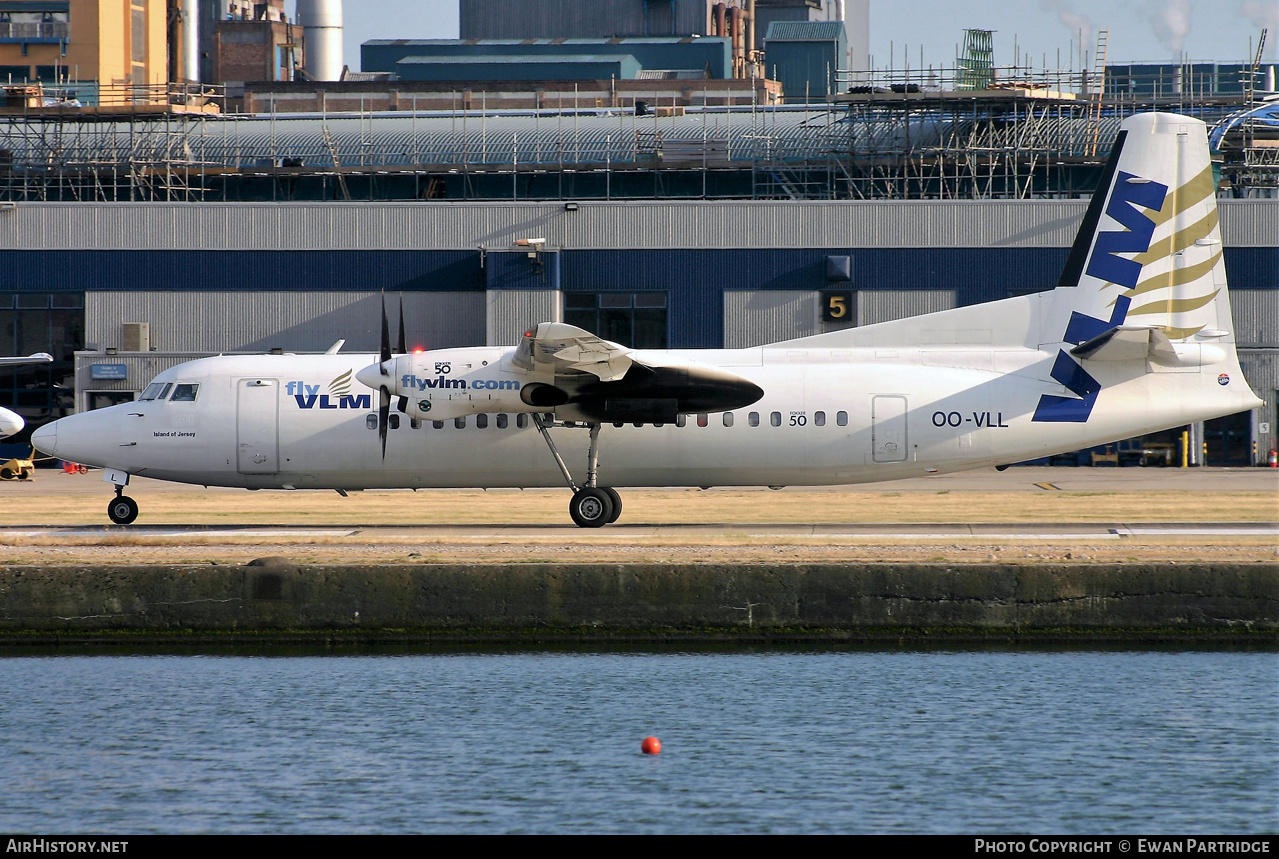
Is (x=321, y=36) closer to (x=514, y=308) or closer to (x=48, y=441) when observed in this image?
(x=514, y=308)

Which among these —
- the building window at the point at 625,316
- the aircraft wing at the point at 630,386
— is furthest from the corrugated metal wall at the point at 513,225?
the aircraft wing at the point at 630,386

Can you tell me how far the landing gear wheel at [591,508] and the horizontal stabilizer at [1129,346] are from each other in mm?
9339

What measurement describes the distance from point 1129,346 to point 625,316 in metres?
26.7

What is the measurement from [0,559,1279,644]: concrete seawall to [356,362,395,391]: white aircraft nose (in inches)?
246

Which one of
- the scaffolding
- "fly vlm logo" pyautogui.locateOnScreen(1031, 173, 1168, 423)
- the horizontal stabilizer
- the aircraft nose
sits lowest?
the aircraft nose

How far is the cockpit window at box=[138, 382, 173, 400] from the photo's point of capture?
28.7m

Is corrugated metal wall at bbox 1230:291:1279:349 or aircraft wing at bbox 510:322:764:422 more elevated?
corrugated metal wall at bbox 1230:291:1279:349

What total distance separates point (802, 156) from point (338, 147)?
19280mm

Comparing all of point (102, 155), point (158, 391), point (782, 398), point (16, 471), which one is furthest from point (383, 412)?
point (102, 155)

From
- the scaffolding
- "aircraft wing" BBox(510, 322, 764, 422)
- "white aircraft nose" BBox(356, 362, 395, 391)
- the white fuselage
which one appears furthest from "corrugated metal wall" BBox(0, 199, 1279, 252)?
"white aircraft nose" BBox(356, 362, 395, 391)

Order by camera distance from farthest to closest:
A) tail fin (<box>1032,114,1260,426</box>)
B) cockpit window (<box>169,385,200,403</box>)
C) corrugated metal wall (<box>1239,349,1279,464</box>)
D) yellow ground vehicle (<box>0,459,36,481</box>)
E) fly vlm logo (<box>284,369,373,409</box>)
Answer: corrugated metal wall (<box>1239,349,1279,464</box>) → yellow ground vehicle (<box>0,459,36,481</box>) → cockpit window (<box>169,385,200,403</box>) → fly vlm logo (<box>284,369,373,409</box>) → tail fin (<box>1032,114,1260,426</box>)

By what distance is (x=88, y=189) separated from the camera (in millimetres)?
59719

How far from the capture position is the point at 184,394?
2853cm

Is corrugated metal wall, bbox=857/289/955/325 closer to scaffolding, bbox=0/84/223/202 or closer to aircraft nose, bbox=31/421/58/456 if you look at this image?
scaffolding, bbox=0/84/223/202
